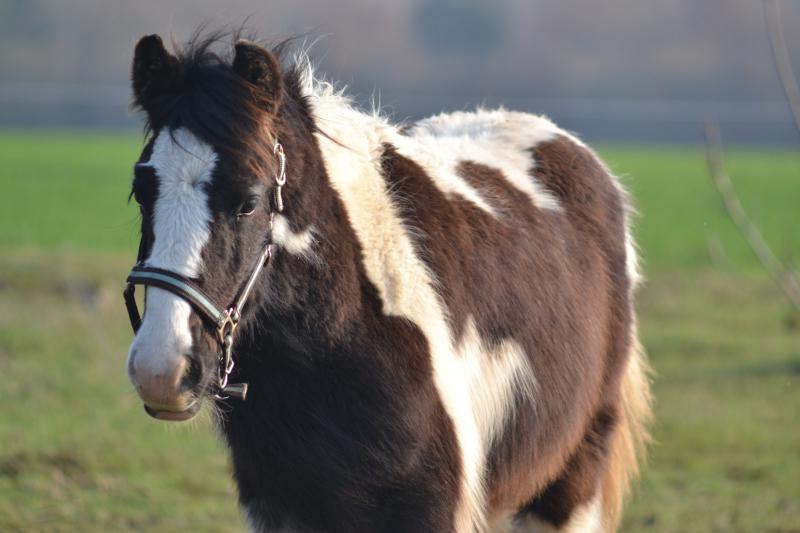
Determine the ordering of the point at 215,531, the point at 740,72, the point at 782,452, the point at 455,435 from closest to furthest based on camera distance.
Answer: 1. the point at 455,435
2. the point at 215,531
3. the point at 782,452
4. the point at 740,72

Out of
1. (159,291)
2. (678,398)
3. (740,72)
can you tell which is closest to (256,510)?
(159,291)

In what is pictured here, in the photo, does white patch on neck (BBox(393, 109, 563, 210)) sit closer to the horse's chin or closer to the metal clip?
the metal clip

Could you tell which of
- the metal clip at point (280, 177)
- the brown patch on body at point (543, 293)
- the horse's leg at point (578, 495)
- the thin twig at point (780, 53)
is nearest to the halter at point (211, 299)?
the metal clip at point (280, 177)

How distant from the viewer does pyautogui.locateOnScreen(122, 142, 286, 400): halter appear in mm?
2965

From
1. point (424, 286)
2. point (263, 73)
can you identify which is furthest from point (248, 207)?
point (424, 286)

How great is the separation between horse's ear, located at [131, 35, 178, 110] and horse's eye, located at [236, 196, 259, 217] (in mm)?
452

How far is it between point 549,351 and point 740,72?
170 ft

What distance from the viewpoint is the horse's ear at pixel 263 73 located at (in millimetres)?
3268

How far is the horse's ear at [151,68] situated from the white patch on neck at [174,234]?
0.23 meters

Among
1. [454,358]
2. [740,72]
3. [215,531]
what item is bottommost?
[740,72]

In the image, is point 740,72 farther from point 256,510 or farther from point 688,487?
point 256,510

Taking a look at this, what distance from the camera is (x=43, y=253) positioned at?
44.9 ft

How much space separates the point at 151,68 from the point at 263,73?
330 mm

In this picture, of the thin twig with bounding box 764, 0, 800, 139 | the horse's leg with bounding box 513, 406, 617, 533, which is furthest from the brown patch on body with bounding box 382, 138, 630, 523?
the thin twig with bounding box 764, 0, 800, 139
